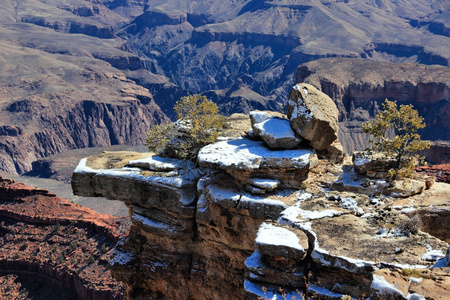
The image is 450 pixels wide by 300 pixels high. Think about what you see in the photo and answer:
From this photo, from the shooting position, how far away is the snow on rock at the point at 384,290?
1048cm

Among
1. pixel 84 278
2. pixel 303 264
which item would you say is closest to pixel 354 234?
pixel 303 264

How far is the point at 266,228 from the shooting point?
15.9 meters

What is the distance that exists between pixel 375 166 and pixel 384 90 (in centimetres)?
12950

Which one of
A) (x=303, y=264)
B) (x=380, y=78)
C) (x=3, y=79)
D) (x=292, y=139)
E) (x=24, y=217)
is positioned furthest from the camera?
(x=3, y=79)

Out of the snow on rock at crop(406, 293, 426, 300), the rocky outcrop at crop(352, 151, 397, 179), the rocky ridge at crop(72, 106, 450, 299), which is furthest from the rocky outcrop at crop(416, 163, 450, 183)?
the snow on rock at crop(406, 293, 426, 300)

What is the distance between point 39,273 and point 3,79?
164m

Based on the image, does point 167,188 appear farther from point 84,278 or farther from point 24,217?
point 24,217

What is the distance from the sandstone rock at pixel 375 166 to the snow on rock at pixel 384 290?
10525 millimetres

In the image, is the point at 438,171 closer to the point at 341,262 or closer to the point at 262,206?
the point at 262,206

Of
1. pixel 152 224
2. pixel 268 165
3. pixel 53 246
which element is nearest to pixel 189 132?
pixel 152 224

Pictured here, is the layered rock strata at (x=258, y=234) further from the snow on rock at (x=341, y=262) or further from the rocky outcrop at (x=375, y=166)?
the rocky outcrop at (x=375, y=166)

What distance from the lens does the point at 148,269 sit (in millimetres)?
25156

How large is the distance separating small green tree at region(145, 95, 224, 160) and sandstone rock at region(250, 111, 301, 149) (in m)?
2.90

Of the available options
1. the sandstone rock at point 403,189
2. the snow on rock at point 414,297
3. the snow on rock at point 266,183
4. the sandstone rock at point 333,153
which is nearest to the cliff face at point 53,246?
the snow on rock at point 266,183
